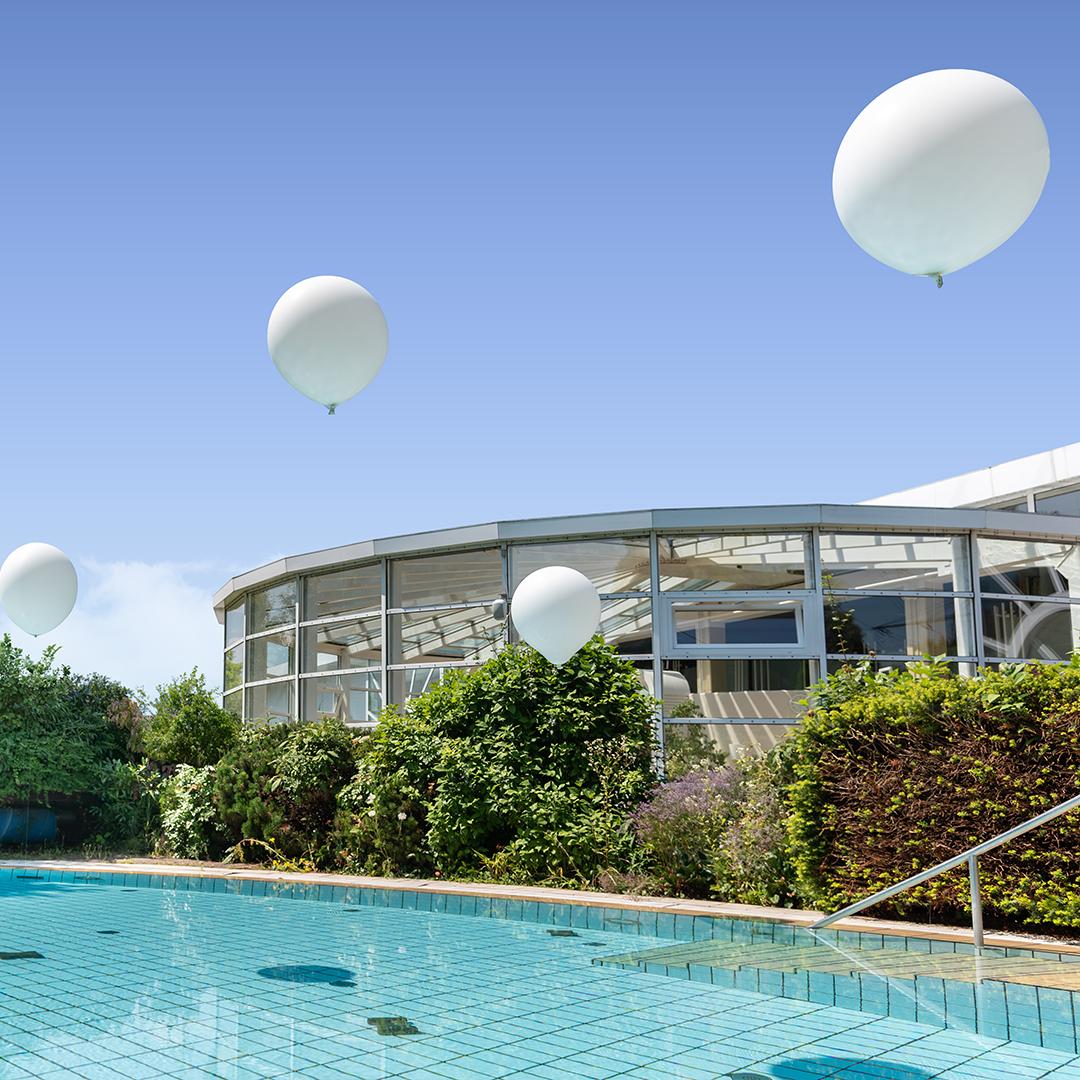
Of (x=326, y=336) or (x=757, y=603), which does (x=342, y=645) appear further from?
(x=326, y=336)

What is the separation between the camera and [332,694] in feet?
51.8

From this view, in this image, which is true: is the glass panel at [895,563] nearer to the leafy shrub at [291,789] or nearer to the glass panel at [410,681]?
the glass panel at [410,681]

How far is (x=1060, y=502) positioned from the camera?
20.1 metres

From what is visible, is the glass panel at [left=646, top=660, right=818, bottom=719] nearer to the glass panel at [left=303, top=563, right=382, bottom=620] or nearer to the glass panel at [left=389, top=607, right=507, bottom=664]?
the glass panel at [left=389, top=607, right=507, bottom=664]

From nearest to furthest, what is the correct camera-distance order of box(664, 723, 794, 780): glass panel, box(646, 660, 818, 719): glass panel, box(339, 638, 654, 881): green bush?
box(339, 638, 654, 881): green bush, box(664, 723, 794, 780): glass panel, box(646, 660, 818, 719): glass panel

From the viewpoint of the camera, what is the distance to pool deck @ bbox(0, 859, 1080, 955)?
770 cm

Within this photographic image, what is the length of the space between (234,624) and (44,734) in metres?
Result: 3.53

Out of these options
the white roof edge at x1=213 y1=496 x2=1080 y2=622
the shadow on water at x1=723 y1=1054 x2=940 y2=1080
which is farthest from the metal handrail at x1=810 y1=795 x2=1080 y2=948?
the white roof edge at x1=213 y1=496 x2=1080 y2=622

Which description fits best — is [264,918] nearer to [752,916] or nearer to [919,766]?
[752,916]

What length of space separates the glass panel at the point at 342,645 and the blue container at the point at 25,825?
4.48 metres

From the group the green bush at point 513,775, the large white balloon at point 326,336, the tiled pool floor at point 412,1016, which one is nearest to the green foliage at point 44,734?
the green bush at point 513,775

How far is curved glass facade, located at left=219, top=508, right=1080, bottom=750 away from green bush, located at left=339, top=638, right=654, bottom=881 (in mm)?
1538

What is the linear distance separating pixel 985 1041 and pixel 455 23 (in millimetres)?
9297

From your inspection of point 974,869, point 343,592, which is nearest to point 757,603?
point 343,592
